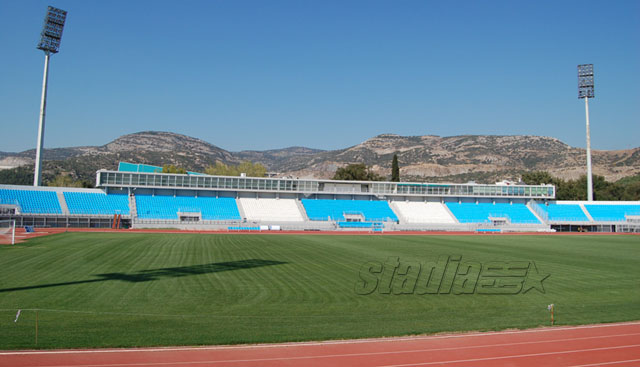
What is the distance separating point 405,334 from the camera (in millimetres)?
12992

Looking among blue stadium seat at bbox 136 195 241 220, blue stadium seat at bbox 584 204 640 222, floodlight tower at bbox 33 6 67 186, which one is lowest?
blue stadium seat at bbox 136 195 241 220

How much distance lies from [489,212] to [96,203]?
61332mm

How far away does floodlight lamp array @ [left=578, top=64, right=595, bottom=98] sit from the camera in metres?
81.3

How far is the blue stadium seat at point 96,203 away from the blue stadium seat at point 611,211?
244 ft

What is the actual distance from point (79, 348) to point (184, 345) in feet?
8.21

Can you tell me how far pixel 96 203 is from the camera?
60.4 m

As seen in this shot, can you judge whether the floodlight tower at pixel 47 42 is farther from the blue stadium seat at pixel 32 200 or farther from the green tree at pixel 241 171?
the green tree at pixel 241 171

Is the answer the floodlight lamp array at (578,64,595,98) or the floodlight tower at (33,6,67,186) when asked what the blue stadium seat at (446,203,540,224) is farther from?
the floodlight tower at (33,6,67,186)

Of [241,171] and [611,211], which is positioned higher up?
[241,171]

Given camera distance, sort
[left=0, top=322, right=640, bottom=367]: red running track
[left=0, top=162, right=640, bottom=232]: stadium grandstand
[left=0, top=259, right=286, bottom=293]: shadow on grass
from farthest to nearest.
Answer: [left=0, top=162, right=640, bottom=232]: stadium grandstand, [left=0, top=259, right=286, bottom=293]: shadow on grass, [left=0, top=322, right=640, bottom=367]: red running track

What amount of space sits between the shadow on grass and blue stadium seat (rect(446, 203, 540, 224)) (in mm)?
53848

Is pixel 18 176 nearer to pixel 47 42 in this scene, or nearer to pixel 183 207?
pixel 47 42

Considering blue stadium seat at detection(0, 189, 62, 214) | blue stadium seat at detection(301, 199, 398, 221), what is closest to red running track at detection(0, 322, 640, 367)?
blue stadium seat at detection(0, 189, 62, 214)

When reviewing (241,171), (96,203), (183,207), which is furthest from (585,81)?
(96,203)
